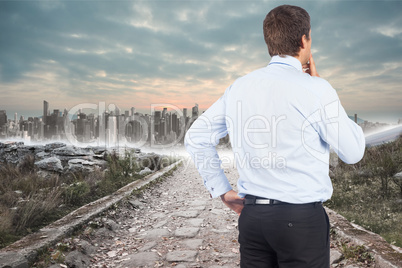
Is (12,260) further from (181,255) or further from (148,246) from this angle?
(181,255)

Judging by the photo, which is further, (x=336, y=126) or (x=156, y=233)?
(x=156, y=233)

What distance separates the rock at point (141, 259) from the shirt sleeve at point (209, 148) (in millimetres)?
2160

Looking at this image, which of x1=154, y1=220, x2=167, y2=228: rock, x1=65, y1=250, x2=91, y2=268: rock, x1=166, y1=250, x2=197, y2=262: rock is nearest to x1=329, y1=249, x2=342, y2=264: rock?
x1=166, y1=250, x2=197, y2=262: rock

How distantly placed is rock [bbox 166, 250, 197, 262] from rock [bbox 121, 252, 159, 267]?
160 millimetres

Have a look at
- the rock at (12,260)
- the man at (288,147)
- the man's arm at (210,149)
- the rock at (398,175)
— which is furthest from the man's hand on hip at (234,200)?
the rock at (398,175)

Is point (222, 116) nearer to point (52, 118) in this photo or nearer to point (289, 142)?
point (289, 142)

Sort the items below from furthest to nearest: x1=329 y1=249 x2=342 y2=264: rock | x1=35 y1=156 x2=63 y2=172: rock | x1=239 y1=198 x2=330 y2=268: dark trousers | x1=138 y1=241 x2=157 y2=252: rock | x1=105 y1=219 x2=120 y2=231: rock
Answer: x1=35 y1=156 x2=63 y2=172: rock → x1=105 y1=219 x2=120 y2=231: rock → x1=138 y1=241 x2=157 y2=252: rock → x1=329 y1=249 x2=342 y2=264: rock → x1=239 y1=198 x2=330 y2=268: dark trousers

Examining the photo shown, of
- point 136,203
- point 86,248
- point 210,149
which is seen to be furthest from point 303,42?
point 136,203

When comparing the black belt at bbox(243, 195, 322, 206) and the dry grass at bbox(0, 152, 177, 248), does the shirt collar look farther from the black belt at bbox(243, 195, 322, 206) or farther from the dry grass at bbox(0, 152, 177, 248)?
the dry grass at bbox(0, 152, 177, 248)

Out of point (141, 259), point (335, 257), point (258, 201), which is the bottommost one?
point (141, 259)

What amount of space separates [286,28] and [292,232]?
93 cm

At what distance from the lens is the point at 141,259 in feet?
12.2

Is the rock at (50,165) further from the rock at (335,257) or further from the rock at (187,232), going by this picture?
the rock at (335,257)

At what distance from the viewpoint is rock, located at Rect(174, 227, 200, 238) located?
4.47 metres
